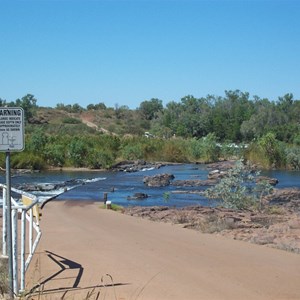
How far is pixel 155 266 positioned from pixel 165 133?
327 feet

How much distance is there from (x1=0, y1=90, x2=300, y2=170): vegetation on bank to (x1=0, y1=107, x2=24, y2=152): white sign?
4.36 meters

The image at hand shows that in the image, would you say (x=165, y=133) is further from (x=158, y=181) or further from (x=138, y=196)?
(x=138, y=196)

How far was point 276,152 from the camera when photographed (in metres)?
62.7

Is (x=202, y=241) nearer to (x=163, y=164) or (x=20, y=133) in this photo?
(x=20, y=133)

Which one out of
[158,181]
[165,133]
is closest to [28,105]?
[165,133]

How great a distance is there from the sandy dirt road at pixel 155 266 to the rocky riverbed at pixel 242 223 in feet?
2.47

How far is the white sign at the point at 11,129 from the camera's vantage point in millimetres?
7254

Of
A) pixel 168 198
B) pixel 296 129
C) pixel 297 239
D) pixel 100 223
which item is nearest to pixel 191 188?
pixel 168 198

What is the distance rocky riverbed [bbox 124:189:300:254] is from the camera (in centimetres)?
1614

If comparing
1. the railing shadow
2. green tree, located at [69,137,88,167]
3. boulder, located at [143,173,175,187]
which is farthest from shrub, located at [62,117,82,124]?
the railing shadow

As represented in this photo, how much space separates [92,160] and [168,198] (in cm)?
2966

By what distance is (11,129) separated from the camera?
7.31 metres

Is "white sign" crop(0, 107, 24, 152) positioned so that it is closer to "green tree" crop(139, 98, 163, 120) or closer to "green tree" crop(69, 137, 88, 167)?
"green tree" crop(69, 137, 88, 167)

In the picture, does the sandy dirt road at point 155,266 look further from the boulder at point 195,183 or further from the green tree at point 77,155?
the green tree at point 77,155
